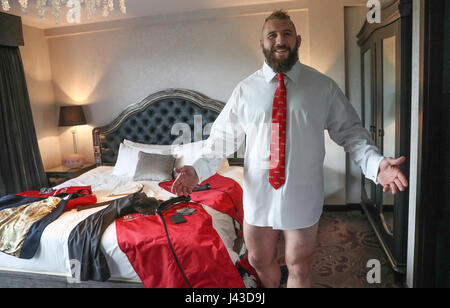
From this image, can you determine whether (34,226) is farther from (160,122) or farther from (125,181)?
(160,122)

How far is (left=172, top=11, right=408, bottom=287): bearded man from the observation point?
1.29 meters

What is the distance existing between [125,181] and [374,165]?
7.90 feet

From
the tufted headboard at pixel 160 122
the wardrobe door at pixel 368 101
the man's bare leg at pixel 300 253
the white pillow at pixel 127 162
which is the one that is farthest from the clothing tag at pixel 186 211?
the wardrobe door at pixel 368 101

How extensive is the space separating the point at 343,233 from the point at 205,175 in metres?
2.02

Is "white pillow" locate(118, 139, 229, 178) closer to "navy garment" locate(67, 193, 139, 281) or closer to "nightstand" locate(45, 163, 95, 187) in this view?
"nightstand" locate(45, 163, 95, 187)

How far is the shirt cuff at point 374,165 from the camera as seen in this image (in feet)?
3.99

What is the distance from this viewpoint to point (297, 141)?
1.29 metres

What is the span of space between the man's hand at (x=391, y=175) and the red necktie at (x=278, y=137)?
14.1 inches

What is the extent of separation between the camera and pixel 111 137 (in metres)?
3.76

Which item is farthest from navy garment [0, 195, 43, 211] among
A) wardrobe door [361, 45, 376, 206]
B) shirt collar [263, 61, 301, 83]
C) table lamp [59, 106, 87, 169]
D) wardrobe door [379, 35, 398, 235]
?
wardrobe door [361, 45, 376, 206]

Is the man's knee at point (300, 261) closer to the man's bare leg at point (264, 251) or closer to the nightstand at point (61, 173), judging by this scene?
the man's bare leg at point (264, 251)

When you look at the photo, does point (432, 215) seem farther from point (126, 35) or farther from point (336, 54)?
point (126, 35)

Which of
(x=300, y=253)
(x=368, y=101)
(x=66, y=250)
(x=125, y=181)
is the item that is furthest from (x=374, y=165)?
(x=125, y=181)

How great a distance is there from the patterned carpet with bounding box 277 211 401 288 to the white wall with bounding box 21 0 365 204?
0.38 meters
